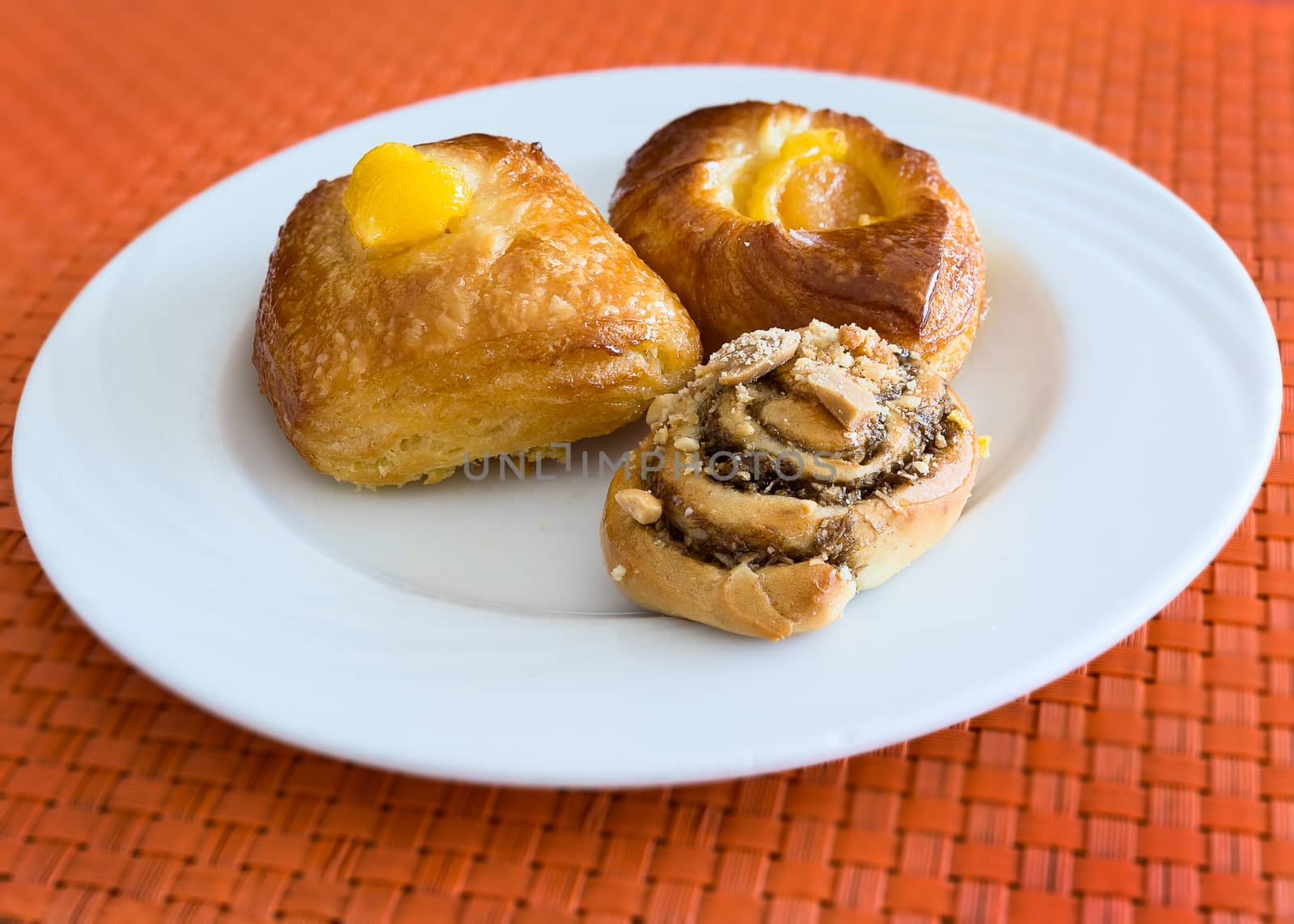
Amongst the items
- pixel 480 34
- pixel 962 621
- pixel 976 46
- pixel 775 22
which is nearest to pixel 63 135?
pixel 480 34

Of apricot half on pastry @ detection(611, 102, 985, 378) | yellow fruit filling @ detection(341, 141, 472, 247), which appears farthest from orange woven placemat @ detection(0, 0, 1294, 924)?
yellow fruit filling @ detection(341, 141, 472, 247)

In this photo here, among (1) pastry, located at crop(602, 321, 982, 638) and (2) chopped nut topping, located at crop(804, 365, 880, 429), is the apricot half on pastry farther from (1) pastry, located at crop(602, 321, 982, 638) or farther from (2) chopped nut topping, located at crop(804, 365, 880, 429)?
(2) chopped nut topping, located at crop(804, 365, 880, 429)

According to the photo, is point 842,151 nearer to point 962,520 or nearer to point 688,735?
point 962,520

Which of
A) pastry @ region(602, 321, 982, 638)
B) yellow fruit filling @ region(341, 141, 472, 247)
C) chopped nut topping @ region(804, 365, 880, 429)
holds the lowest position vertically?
pastry @ region(602, 321, 982, 638)

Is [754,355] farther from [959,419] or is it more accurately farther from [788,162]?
[788,162]

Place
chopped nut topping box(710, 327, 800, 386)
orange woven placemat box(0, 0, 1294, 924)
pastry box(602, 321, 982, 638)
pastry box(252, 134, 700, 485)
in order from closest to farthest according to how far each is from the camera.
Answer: orange woven placemat box(0, 0, 1294, 924) < pastry box(602, 321, 982, 638) < chopped nut topping box(710, 327, 800, 386) < pastry box(252, 134, 700, 485)

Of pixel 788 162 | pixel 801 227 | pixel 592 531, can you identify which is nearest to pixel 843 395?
pixel 592 531
